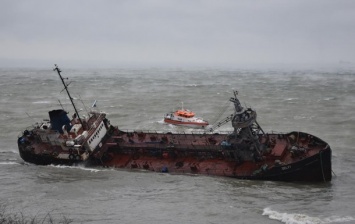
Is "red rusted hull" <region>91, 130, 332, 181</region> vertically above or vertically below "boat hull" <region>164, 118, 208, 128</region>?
above

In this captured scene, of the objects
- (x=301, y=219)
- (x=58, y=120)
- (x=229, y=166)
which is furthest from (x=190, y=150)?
(x=58, y=120)

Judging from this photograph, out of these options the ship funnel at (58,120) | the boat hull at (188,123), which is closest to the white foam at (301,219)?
the ship funnel at (58,120)

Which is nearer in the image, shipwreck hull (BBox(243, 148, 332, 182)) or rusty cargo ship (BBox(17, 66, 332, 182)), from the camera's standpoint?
shipwreck hull (BBox(243, 148, 332, 182))

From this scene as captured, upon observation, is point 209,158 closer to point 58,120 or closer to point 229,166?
point 229,166

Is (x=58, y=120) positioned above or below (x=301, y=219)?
above

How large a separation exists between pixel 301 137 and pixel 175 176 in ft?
39.3

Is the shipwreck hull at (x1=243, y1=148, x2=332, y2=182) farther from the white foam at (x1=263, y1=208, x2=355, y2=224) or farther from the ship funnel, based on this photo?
the ship funnel

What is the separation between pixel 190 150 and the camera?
35406mm

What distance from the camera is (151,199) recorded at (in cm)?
2911

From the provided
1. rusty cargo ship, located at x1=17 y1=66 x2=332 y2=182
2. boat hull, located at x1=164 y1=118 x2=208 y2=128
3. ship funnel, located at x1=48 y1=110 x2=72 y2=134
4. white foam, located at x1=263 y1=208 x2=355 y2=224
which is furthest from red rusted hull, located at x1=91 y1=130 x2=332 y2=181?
boat hull, located at x1=164 y1=118 x2=208 y2=128

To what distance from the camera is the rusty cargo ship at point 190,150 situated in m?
31.2

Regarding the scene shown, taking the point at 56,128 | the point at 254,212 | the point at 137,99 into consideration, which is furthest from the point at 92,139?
the point at 137,99

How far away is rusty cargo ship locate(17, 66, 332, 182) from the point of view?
31.2 metres

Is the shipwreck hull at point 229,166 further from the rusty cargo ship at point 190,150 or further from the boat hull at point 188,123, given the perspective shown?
the boat hull at point 188,123
